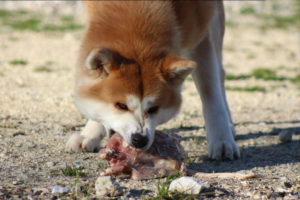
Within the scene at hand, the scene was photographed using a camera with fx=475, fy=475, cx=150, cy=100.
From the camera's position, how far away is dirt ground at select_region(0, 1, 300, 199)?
3320mm

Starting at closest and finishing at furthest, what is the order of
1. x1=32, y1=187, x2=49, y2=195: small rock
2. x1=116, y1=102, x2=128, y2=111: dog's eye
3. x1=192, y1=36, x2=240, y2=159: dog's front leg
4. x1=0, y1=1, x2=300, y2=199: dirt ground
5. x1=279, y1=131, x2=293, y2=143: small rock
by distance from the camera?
x1=32, y1=187, x2=49, y2=195: small rock → x1=0, y1=1, x2=300, y2=199: dirt ground → x1=116, y1=102, x2=128, y2=111: dog's eye → x1=192, y1=36, x2=240, y2=159: dog's front leg → x1=279, y1=131, x2=293, y2=143: small rock

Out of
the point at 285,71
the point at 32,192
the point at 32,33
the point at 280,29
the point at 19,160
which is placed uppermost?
the point at 280,29

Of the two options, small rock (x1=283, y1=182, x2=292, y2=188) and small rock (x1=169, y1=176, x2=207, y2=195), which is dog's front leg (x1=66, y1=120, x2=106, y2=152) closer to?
small rock (x1=169, y1=176, x2=207, y2=195)

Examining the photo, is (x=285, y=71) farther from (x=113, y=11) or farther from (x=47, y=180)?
(x=47, y=180)

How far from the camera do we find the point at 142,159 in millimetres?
3607

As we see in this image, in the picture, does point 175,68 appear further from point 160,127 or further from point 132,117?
point 160,127

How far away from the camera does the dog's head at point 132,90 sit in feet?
11.4

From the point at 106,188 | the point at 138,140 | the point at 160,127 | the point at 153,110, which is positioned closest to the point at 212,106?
the point at 160,127

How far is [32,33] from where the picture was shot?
43.3 ft

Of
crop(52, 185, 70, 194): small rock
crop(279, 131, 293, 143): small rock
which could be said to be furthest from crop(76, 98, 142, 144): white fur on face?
crop(279, 131, 293, 143): small rock

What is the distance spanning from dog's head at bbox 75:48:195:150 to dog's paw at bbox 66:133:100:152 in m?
0.57

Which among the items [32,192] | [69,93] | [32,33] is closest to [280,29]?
[32,33]

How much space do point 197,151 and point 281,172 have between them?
0.89m

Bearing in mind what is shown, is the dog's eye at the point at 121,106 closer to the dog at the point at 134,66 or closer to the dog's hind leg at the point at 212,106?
the dog at the point at 134,66
